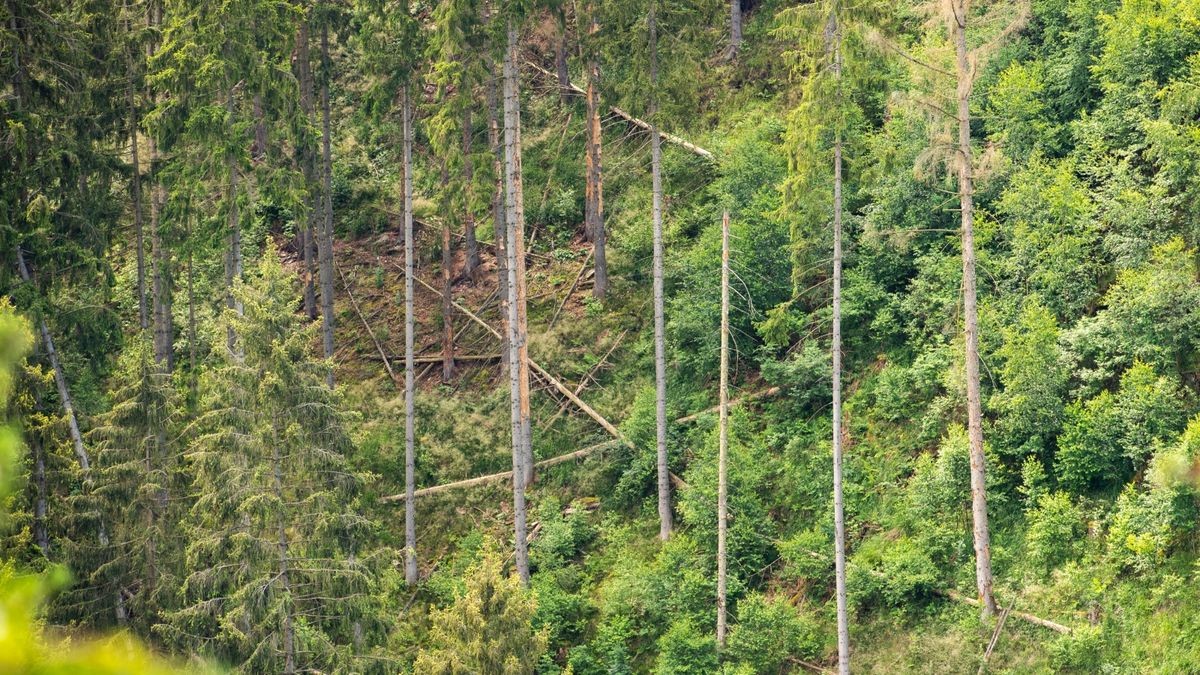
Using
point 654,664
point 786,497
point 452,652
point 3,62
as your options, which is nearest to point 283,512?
point 452,652

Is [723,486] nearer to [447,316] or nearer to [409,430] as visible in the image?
[409,430]

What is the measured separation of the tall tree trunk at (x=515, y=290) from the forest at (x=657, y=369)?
0.37 feet

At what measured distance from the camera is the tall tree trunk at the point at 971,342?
67.9ft

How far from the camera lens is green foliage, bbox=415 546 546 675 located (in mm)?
20125

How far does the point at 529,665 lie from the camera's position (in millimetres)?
20484

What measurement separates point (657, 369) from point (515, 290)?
10.4 feet

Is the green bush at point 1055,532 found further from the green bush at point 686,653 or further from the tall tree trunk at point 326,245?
the tall tree trunk at point 326,245

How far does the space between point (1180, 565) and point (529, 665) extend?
947 centimetres

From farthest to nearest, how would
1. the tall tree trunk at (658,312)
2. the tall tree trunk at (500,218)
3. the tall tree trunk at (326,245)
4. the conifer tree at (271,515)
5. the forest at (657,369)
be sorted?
1. the tall tree trunk at (326,245)
2. the tall tree trunk at (500,218)
3. the tall tree trunk at (658,312)
4. the conifer tree at (271,515)
5. the forest at (657,369)

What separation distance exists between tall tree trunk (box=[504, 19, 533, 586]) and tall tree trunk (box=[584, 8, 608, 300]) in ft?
13.8

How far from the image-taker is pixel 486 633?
20312 mm

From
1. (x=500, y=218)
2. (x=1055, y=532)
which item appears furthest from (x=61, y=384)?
(x=1055, y=532)

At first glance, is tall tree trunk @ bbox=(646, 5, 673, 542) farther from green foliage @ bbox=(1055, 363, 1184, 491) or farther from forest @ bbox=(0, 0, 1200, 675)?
green foliage @ bbox=(1055, 363, 1184, 491)

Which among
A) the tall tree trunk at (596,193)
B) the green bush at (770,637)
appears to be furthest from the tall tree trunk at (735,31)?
the green bush at (770,637)
